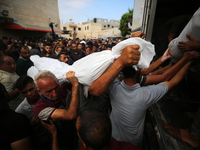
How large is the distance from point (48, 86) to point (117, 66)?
2.92 feet

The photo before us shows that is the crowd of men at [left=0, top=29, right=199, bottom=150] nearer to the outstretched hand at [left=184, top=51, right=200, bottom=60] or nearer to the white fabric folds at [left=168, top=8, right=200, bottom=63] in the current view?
the outstretched hand at [left=184, top=51, right=200, bottom=60]

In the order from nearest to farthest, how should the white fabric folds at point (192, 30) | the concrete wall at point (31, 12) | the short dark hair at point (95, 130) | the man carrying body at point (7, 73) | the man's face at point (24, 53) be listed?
the short dark hair at point (95, 130) → the white fabric folds at point (192, 30) → the man carrying body at point (7, 73) → the man's face at point (24, 53) → the concrete wall at point (31, 12)

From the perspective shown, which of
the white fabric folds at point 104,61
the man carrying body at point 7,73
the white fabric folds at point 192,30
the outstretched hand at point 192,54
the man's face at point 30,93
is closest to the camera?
the white fabric folds at point 104,61

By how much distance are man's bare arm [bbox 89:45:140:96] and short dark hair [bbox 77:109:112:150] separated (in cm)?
26

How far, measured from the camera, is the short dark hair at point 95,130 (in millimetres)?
760

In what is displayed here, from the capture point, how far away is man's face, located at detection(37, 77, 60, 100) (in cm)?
124

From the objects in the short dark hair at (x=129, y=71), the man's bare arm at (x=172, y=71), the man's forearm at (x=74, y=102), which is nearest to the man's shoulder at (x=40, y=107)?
the man's forearm at (x=74, y=102)

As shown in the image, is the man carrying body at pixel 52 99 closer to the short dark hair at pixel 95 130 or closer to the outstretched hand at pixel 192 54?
the short dark hair at pixel 95 130

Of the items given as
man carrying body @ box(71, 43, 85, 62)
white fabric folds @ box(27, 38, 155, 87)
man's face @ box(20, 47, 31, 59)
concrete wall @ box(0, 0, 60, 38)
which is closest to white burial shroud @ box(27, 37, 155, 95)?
white fabric folds @ box(27, 38, 155, 87)

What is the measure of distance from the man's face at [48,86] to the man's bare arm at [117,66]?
0.53 metres

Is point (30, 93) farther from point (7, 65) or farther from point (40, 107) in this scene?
point (7, 65)

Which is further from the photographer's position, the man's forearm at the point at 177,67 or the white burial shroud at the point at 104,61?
the man's forearm at the point at 177,67

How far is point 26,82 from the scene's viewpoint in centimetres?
176

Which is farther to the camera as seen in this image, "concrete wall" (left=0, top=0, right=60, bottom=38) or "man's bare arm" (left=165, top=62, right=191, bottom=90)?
"concrete wall" (left=0, top=0, right=60, bottom=38)
